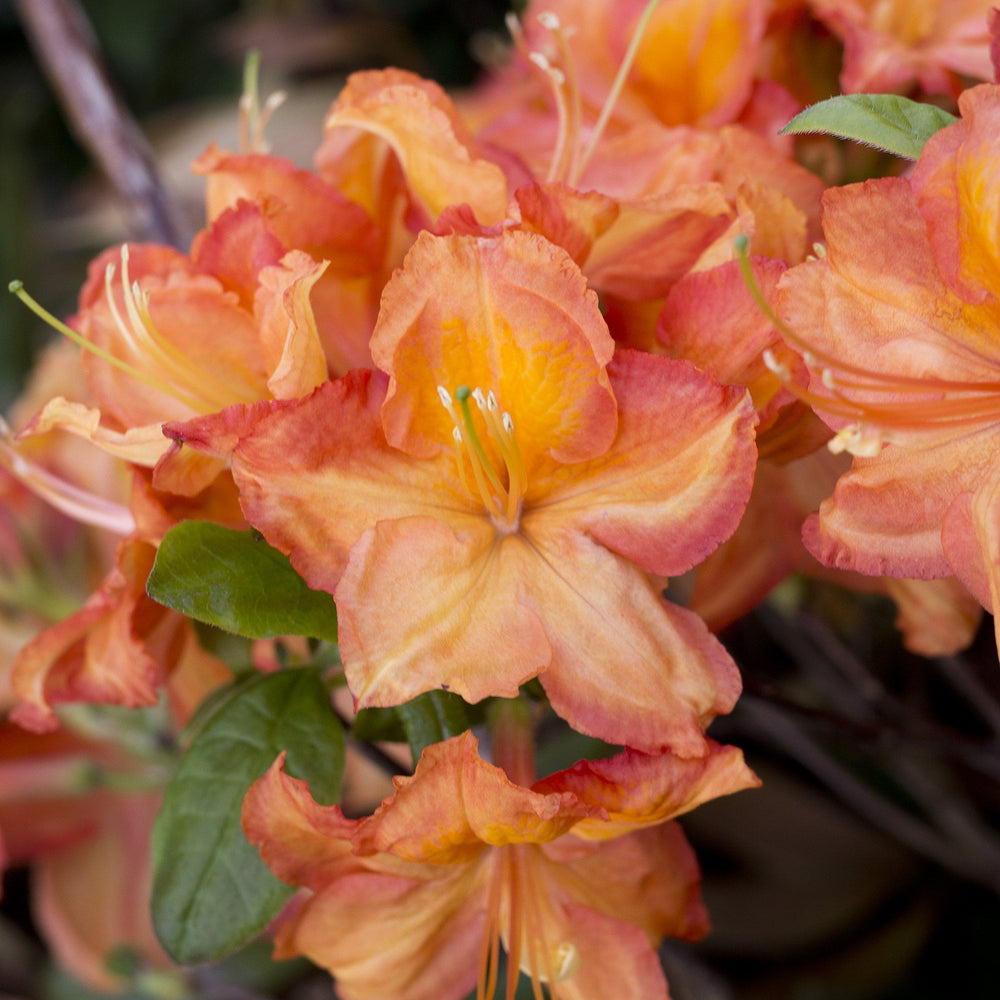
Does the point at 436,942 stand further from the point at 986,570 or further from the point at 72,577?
the point at 72,577

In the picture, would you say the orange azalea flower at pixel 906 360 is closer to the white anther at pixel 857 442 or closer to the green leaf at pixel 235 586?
the white anther at pixel 857 442

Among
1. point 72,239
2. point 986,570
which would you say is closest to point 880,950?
point 986,570

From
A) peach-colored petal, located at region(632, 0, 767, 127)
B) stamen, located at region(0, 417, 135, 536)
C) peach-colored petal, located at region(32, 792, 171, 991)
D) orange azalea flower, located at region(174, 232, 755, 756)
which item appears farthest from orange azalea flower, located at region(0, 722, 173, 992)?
peach-colored petal, located at region(632, 0, 767, 127)

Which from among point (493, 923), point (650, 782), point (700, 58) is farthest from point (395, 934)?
point (700, 58)

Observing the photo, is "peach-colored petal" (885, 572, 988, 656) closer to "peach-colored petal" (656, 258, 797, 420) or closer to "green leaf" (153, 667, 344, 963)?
"peach-colored petal" (656, 258, 797, 420)

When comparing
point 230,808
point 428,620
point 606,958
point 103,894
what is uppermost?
point 428,620

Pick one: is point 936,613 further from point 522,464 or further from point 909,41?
point 909,41

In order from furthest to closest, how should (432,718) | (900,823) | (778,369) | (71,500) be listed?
(900,823) → (71,500) → (432,718) → (778,369)
